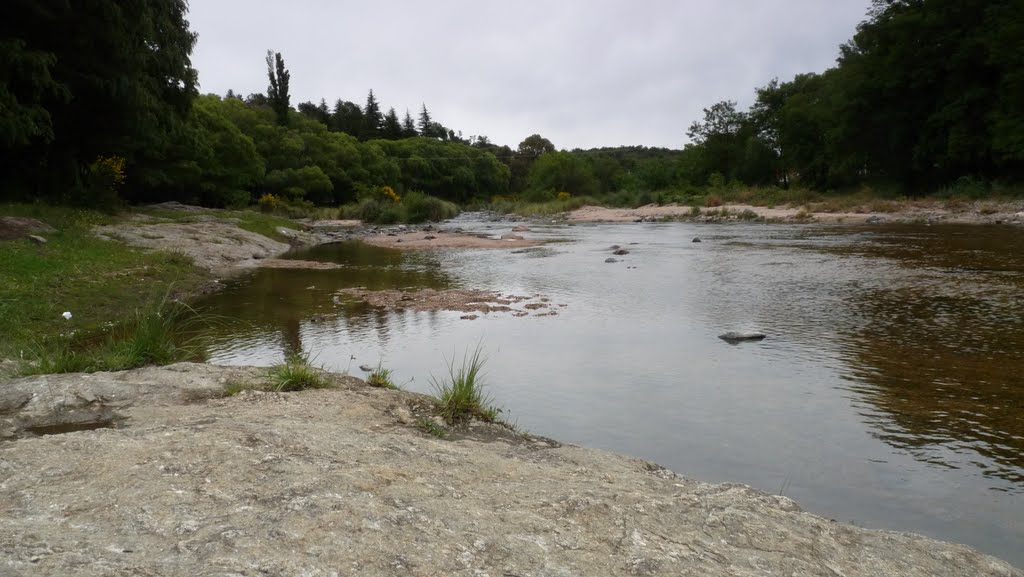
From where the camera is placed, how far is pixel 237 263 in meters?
21.5

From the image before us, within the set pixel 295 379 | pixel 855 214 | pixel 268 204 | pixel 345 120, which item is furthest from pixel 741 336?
pixel 345 120

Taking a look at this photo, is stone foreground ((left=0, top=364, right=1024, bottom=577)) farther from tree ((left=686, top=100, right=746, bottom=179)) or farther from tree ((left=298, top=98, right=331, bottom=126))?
tree ((left=298, top=98, right=331, bottom=126))

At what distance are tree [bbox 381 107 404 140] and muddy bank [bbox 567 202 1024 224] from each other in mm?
84072

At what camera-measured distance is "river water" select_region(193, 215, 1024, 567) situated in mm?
5367

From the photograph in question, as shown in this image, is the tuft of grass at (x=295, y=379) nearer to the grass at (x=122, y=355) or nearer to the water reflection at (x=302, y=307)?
the grass at (x=122, y=355)

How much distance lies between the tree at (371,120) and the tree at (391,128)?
86cm

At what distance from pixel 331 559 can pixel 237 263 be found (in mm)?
20545

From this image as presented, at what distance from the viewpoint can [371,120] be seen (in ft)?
423

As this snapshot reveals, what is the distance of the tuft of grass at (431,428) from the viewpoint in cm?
540

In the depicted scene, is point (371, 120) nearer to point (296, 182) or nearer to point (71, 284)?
point (296, 182)

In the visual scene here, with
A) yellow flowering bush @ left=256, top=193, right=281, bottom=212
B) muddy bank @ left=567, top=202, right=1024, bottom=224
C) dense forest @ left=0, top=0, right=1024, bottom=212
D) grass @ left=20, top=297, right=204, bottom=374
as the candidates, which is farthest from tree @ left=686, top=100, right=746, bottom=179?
grass @ left=20, top=297, right=204, bottom=374

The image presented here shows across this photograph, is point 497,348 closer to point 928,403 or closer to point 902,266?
point 928,403

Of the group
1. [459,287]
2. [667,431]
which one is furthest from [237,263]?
[667,431]

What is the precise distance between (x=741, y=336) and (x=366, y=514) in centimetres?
823
